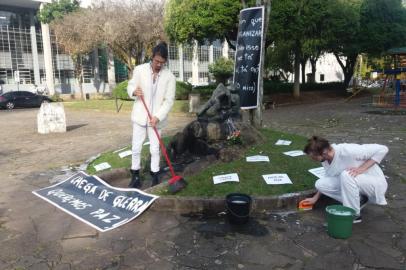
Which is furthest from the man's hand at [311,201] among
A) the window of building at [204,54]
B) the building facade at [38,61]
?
the window of building at [204,54]

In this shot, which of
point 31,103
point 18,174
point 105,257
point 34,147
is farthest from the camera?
point 31,103

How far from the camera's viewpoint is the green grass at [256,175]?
5.21 metres

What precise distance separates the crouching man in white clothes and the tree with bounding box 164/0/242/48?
14.7 meters

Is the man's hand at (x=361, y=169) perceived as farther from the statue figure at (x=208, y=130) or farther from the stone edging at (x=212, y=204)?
the statue figure at (x=208, y=130)

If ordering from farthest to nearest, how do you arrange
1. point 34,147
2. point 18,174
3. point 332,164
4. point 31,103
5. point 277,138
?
point 31,103 < point 34,147 < point 277,138 < point 18,174 < point 332,164

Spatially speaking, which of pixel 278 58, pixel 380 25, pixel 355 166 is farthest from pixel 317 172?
pixel 278 58

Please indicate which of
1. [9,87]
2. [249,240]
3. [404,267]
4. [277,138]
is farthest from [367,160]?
[9,87]

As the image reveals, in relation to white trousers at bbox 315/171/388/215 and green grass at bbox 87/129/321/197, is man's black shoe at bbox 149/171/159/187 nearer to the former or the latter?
green grass at bbox 87/129/321/197

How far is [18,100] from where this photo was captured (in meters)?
27.2

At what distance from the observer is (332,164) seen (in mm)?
4289

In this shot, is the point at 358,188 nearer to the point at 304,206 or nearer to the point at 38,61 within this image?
the point at 304,206

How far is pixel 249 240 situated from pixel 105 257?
1.54 m

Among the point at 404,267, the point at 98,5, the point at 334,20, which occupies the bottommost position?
the point at 404,267

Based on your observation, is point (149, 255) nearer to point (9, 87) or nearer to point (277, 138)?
point (277, 138)
